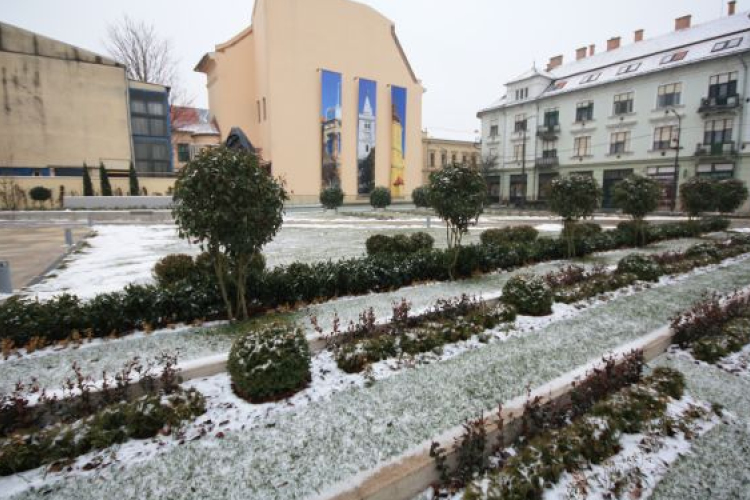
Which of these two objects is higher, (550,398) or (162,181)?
(162,181)

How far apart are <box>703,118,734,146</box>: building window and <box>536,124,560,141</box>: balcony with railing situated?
45.4ft

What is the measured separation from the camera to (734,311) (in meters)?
6.98

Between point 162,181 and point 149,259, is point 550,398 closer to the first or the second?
point 149,259

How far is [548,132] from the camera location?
149 ft

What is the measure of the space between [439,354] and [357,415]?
1.83 meters

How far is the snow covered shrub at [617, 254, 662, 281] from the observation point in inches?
359

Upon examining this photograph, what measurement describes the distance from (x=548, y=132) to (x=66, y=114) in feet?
161

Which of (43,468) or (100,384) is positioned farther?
(100,384)

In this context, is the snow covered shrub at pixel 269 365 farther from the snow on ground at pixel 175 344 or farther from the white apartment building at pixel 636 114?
the white apartment building at pixel 636 114

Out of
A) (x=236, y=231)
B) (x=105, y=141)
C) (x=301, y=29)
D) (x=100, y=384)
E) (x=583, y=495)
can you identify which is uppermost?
(x=301, y=29)

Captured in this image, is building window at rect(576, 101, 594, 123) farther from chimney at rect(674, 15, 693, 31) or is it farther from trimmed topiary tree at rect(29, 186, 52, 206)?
trimmed topiary tree at rect(29, 186, 52, 206)

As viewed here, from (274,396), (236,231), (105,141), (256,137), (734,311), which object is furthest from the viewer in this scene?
(256,137)

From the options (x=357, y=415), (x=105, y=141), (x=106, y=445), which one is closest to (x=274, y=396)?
(x=357, y=415)

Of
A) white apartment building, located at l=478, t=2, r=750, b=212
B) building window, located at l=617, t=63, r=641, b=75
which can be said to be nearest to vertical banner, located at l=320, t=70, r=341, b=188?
white apartment building, located at l=478, t=2, r=750, b=212
